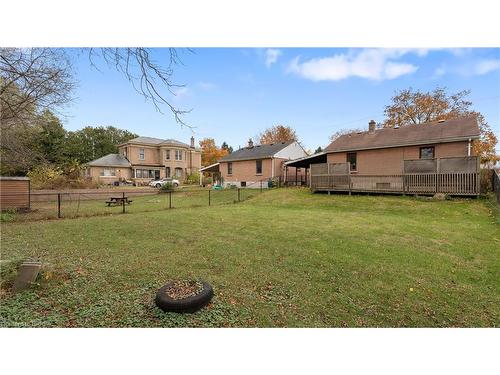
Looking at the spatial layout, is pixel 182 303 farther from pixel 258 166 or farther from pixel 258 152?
pixel 258 152

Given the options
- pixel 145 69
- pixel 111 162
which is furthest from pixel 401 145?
pixel 111 162

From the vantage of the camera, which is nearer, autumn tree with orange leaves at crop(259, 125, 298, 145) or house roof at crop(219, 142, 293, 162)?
house roof at crop(219, 142, 293, 162)

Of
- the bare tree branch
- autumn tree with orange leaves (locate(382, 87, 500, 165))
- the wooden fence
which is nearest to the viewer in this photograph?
the bare tree branch

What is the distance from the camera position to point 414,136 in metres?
15.9

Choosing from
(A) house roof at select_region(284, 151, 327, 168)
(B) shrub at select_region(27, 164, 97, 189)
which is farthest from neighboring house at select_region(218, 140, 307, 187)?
(B) shrub at select_region(27, 164, 97, 189)

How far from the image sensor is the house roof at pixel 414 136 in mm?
14070

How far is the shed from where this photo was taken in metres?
10.4

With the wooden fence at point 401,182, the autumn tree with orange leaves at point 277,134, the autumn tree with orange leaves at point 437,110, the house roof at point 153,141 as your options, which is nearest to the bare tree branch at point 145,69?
the wooden fence at point 401,182

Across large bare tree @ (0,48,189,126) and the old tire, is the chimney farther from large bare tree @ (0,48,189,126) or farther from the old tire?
the old tire

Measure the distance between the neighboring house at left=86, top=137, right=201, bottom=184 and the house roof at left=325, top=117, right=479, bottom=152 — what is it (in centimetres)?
2580

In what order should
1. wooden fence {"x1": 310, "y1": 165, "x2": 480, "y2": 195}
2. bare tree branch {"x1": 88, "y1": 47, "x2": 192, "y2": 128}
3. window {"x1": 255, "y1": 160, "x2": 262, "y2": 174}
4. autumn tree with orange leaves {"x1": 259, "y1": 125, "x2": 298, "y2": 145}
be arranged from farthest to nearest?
autumn tree with orange leaves {"x1": 259, "y1": 125, "x2": 298, "y2": 145}
window {"x1": 255, "y1": 160, "x2": 262, "y2": 174}
wooden fence {"x1": 310, "y1": 165, "x2": 480, "y2": 195}
bare tree branch {"x1": 88, "y1": 47, "x2": 192, "y2": 128}

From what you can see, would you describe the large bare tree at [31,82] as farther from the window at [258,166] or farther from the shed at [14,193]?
the window at [258,166]

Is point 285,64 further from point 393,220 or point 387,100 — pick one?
point 387,100
